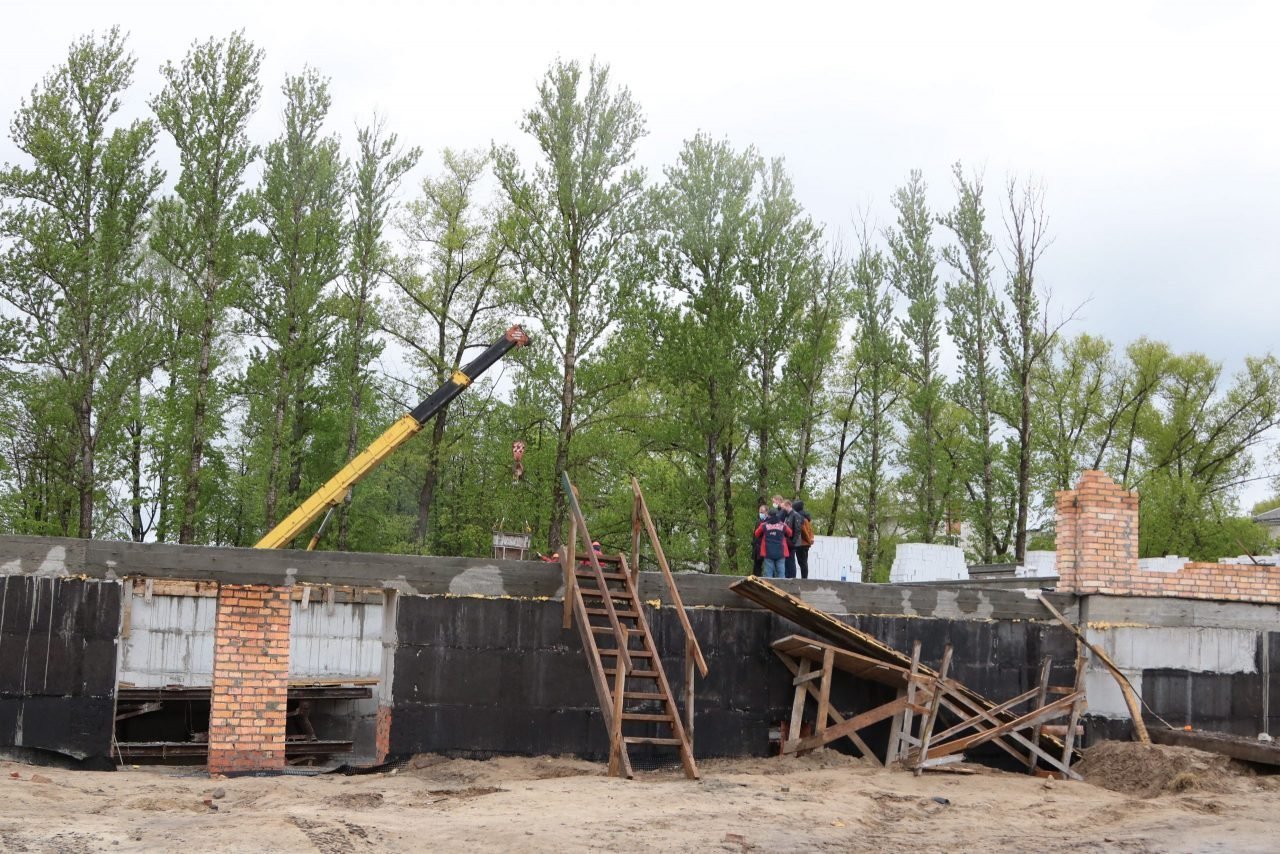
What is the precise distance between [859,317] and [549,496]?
463 inches

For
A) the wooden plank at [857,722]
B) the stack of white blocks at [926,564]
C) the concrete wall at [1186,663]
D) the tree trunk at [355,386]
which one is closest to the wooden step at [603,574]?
the wooden plank at [857,722]

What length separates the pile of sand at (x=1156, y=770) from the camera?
12.5 metres

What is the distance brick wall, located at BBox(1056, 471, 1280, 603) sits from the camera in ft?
48.7

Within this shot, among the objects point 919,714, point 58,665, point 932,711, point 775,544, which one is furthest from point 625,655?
point 775,544

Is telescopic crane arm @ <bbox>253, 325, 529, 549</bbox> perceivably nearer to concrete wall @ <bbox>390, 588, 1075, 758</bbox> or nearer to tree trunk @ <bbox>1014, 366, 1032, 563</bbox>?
concrete wall @ <bbox>390, 588, 1075, 758</bbox>

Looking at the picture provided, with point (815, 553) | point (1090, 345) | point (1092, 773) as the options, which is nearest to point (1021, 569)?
point (815, 553)

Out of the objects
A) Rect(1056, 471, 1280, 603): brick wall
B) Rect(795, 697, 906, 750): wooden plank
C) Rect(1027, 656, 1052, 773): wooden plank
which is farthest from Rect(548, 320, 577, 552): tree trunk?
Rect(795, 697, 906, 750): wooden plank

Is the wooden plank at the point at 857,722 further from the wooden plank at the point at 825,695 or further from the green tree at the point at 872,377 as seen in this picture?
the green tree at the point at 872,377

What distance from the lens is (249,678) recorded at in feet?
39.4

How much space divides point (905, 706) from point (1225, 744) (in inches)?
143

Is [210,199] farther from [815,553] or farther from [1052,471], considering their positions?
[1052,471]

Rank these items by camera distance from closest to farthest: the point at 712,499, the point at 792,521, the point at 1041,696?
the point at 1041,696 → the point at 792,521 → the point at 712,499

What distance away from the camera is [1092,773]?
43.9ft

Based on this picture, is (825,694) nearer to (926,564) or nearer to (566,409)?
(926,564)
